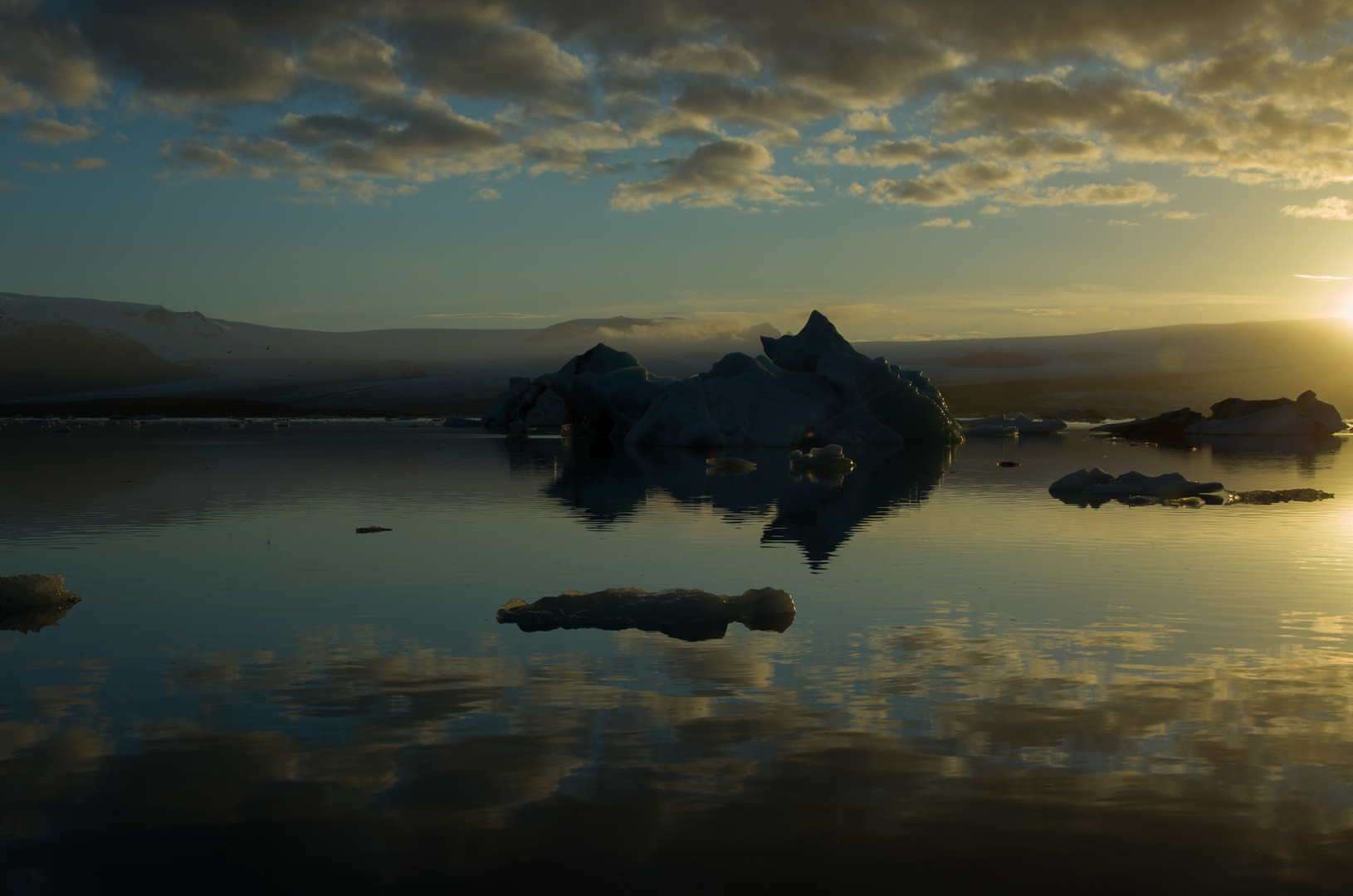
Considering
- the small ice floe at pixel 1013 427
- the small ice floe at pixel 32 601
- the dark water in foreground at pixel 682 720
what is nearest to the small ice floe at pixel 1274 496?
the dark water in foreground at pixel 682 720

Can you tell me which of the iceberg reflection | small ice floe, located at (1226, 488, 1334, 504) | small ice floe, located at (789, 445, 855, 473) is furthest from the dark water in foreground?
small ice floe, located at (789, 445, 855, 473)

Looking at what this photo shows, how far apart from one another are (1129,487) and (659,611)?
13.0 meters

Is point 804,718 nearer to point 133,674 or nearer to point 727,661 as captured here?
point 727,661

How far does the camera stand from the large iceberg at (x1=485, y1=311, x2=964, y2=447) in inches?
1443

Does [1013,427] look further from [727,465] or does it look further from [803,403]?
[727,465]

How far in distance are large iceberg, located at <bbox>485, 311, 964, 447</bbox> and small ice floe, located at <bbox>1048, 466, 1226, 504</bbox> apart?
58.0 feet

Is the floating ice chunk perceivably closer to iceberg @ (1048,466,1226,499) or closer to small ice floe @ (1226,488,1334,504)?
small ice floe @ (1226,488,1334,504)

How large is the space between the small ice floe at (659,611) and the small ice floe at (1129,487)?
11.7 metres

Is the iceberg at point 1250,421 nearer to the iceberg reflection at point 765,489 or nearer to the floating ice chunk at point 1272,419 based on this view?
the floating ice chunk at point 1272,419

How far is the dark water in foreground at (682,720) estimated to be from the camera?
12.5ft

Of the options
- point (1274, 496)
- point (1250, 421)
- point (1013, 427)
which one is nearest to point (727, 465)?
point (1274, 496)

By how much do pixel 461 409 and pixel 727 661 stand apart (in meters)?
119

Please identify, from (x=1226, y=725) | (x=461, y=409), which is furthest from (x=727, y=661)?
(x=461, y=409)

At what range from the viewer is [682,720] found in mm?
5336
